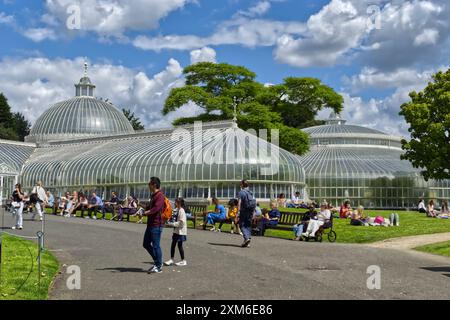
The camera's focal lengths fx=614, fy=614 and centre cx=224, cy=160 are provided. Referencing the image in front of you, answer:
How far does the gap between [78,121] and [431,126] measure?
42.3m

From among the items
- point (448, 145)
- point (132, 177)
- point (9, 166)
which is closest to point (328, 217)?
point (448, 145)

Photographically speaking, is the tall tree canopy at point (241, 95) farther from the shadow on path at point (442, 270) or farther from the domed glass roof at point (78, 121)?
the shadow on path at point (442, 270)

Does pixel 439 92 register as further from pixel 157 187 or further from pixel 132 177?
pixel 157 187

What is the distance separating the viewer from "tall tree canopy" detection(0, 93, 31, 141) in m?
87.7

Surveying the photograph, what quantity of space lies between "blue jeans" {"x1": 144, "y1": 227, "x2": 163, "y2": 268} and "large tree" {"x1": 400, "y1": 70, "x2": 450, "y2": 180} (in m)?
28.7

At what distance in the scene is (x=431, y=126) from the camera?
3844 cm

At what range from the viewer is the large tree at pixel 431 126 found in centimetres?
3844

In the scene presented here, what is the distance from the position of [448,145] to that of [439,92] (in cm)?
391

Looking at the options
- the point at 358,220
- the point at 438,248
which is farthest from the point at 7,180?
the point at 438,248

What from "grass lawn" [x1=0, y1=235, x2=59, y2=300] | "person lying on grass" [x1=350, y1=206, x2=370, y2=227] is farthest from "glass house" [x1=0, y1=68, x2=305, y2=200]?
"grass lawn" [x1=0, y1=235, x2=59, y2=300]

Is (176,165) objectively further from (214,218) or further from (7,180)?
(7,180)

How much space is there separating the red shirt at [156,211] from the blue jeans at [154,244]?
0.11 metres

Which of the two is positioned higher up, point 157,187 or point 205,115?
point 205,115
